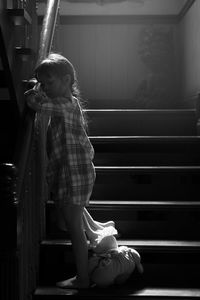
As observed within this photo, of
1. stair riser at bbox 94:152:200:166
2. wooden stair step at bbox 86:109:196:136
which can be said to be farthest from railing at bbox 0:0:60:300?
wooden stair step at bbox 86:109:196:136

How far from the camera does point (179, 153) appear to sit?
3775 mm

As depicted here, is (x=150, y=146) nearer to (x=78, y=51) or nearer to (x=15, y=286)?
(x=15, y=286)

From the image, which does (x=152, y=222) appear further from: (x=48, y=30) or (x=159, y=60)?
(x=159, y=60)

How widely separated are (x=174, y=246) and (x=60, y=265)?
626mm

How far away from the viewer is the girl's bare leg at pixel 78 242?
2.63 metres

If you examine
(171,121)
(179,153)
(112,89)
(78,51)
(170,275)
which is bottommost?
(170,275)

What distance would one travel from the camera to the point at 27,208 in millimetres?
2449

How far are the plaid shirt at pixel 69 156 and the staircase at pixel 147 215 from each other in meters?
0.39

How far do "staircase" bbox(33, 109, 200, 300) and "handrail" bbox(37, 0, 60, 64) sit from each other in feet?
2.81

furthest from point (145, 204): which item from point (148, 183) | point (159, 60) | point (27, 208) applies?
point (159, 60)

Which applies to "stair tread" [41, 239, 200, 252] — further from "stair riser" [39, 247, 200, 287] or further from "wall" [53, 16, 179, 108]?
"wall" [53, 16, 179, 108]

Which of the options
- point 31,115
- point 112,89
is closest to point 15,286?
point 31,115

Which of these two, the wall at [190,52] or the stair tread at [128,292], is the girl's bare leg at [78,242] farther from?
the wall at [190,52]

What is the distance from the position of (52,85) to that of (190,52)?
3146mm
